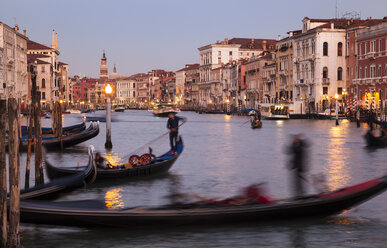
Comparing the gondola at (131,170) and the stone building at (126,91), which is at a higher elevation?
the stone building at (126,91)

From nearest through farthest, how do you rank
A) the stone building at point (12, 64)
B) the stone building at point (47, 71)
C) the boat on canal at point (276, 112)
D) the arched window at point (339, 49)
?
the arched window at point (339, 49) < the stone building at point (12, 64) < the boat on canal at point (276, 112) < the stone building at point (47, 71)

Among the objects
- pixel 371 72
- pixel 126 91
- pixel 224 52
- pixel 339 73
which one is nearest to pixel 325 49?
pixel 339 73

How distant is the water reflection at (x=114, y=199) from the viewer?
31.3ft

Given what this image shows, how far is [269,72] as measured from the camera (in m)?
66.4

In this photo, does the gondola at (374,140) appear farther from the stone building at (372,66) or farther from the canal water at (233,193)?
the stone building at (372,66)

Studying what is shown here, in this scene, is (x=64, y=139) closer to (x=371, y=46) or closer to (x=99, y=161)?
(x=99, y=161)

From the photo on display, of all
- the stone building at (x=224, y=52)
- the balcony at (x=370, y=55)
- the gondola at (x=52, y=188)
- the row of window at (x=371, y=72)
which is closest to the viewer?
the gondola at (x=52, y=188)

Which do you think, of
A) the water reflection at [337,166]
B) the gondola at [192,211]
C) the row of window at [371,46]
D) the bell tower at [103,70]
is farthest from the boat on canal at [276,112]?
the bell tower at [103,70]

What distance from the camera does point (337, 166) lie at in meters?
15.1

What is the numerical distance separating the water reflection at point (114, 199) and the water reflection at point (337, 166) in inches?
152

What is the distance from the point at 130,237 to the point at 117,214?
47 cm

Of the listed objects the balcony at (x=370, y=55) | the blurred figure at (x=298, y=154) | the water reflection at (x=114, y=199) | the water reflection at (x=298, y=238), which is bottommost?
the water reflection at (x=298, y=238)

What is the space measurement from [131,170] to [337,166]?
576 centimetres

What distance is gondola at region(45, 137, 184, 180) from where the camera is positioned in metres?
10.4
